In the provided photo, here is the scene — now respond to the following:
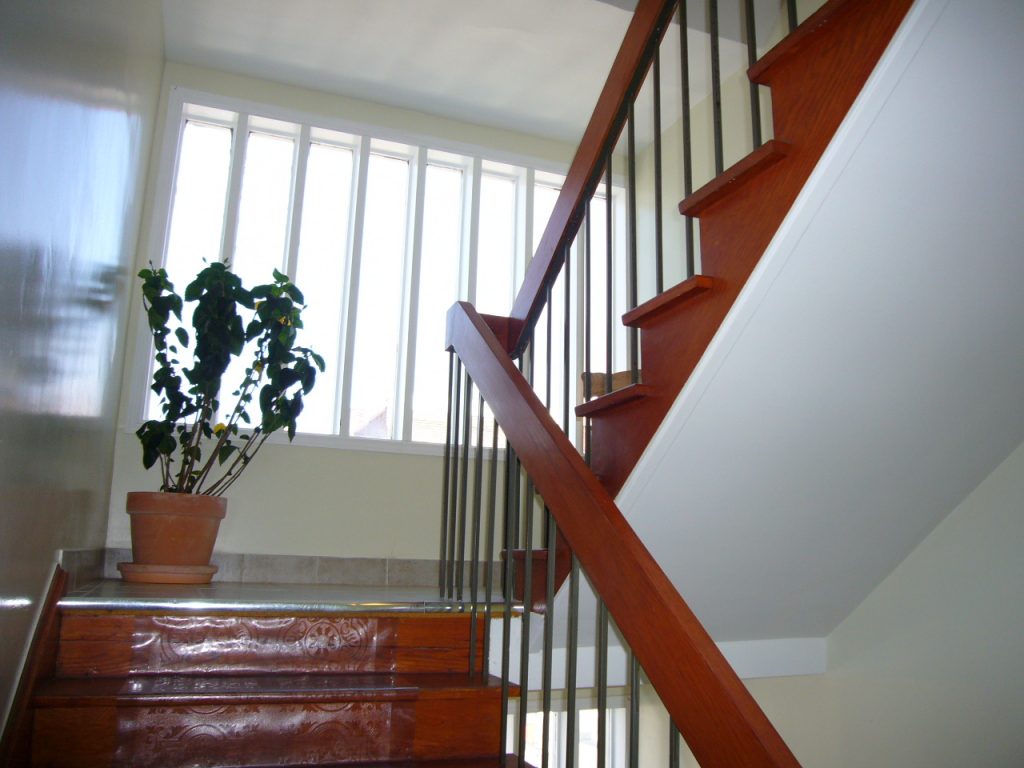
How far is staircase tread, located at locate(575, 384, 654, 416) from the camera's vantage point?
196 centimetres

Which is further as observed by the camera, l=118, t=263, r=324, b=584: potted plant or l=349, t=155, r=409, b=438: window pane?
l=349, t=155, r=409, b=438: window pane

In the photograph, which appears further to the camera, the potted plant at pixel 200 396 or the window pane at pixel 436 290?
the window pane at pixel 436 290

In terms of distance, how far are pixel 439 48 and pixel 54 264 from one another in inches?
106

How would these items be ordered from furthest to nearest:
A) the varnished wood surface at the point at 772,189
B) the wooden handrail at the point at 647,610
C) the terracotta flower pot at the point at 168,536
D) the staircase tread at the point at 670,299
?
the terracotta flower pot at the point at 168,536, the staircase tread at the point at 670,299, the varnished wood surface at the point at 772,189, the wooden handrail at the point at 647,610

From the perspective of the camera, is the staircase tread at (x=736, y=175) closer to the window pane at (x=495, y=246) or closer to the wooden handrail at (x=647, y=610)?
the wooden handrail at (x=647, y=610)

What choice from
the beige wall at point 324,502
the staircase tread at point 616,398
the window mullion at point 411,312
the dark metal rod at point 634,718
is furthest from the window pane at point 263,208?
the dark metal rod at point 634,718

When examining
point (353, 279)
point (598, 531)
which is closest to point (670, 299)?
point (598, 531)

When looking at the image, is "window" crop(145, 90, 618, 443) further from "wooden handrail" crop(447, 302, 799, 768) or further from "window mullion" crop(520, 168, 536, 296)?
"wooden handrail" crop(447, 302, 799, 768)

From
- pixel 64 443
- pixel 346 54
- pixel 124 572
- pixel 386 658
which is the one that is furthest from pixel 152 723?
pixel 346 54

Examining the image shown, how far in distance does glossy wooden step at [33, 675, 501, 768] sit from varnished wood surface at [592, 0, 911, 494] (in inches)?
27.0

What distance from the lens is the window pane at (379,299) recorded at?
407 cm

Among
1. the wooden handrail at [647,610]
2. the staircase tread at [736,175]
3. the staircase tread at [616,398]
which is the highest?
the staircase tread at [736,175]

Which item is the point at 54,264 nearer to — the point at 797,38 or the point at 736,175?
the point at 736,175

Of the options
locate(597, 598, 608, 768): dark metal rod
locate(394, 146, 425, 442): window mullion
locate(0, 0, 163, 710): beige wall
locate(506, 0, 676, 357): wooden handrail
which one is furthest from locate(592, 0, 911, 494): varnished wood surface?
locate(394, 146, 425, 442): window mullion
